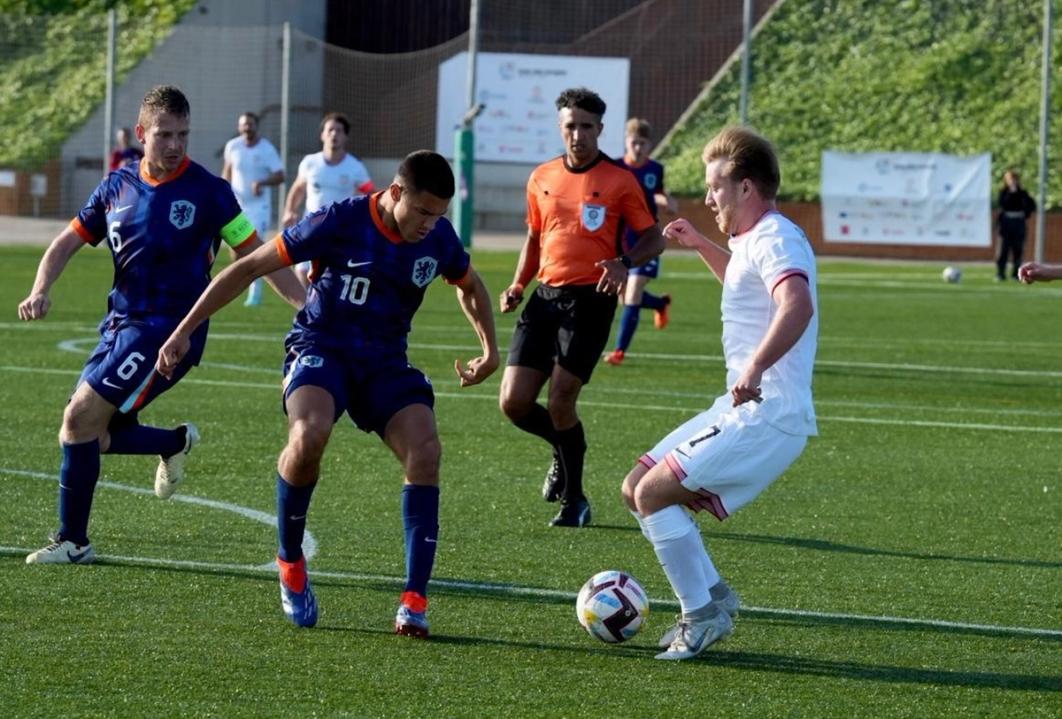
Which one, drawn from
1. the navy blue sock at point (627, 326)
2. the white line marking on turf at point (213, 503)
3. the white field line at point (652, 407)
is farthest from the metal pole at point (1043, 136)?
the white line marking on turf at point (213, 503)

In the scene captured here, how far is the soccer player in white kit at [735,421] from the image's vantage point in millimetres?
6027

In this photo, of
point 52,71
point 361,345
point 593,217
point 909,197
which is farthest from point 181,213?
point 52,71

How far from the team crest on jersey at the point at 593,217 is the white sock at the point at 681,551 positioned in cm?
341

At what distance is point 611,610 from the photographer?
6.32 m

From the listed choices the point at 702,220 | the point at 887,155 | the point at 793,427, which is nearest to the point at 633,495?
the point at 793,427

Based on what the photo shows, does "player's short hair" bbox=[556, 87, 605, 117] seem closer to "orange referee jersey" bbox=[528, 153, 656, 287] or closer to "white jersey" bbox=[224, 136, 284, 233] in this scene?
"orange referee jersey" bbox=[528, 153, 656, 287]

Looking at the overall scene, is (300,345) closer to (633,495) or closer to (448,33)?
(633,495)

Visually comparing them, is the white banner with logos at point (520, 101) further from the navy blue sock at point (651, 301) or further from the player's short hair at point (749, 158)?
the player's short hair at point (749, 158)

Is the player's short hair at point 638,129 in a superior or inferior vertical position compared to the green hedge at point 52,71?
inferior

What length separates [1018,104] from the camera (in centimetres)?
3894

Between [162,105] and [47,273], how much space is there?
2.74ft

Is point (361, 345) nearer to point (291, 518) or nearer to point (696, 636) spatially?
point (291, 518)

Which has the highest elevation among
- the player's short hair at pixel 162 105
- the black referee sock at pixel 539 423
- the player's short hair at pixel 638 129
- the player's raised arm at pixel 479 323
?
the player's short hair at pixel 638 129

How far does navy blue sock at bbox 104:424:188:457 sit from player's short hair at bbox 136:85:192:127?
4.63ft
